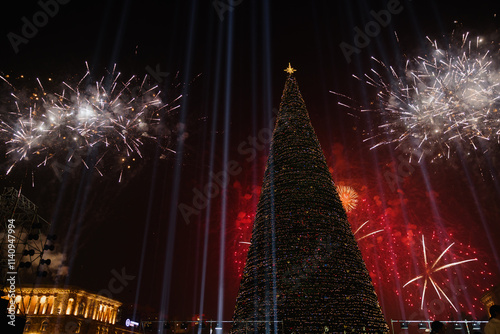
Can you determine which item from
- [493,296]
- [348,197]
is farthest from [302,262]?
[493,296]

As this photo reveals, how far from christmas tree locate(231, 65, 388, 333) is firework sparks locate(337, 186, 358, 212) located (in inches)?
333

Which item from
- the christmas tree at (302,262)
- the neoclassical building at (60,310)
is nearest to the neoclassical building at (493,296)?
the christmas tree at (302,262)

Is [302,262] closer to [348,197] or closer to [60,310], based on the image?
[348,197]

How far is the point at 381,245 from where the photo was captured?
1964 cm

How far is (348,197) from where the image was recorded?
64.8ft

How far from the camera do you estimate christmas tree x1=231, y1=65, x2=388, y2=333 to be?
925cm

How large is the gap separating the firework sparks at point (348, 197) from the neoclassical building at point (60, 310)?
4290cm

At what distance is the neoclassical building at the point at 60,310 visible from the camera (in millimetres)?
44844

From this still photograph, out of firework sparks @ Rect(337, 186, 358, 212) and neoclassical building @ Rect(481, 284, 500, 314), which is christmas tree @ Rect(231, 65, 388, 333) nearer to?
firework sparks @ Rect(337, 186, 358, 212)

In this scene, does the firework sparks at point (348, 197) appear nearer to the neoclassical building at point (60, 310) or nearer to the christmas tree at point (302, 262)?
the christmas tree at point (302, 262)

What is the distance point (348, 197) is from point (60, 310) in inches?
1792

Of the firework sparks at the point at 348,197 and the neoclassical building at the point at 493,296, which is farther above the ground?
the firework sparks at the point at 348,197

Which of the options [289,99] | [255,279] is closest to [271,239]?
[255,279]

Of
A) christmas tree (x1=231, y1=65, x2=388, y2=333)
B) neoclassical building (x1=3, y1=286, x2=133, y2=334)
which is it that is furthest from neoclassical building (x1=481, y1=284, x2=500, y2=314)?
neoclassical building (x1=3, y1=286, x2=133, y2=334)
